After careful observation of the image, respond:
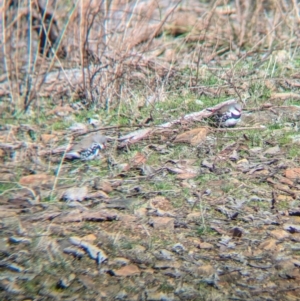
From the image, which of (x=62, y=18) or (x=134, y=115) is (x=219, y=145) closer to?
(x=134, y=115)

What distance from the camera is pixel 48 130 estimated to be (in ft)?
16.4

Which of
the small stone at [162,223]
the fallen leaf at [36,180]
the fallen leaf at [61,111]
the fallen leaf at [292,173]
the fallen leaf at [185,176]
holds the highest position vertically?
the fallen leaf at [292,173]

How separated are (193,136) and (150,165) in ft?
1.31

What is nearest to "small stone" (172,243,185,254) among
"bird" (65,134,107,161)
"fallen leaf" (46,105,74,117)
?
"bird" (65,134,107,161)

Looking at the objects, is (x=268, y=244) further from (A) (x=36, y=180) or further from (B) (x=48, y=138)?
(B) (x=48, y=138)

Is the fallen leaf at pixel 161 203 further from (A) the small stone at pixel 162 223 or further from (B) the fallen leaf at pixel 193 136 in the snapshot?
(B) the fallen leaf at pixel 193 136

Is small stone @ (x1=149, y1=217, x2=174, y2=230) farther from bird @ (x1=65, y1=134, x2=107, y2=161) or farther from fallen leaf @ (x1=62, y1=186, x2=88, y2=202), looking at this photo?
bird @ (x1=65, y1=134, x2=107, y2=161)

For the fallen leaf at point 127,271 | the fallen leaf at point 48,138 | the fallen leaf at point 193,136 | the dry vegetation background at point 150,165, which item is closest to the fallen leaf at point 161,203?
the dry vegetation background at point 150,165

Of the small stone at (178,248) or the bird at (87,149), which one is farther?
the bird at (87,149)

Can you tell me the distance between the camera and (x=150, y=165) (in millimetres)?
4195

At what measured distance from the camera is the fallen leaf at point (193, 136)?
4.39m

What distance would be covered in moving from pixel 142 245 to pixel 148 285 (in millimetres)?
331

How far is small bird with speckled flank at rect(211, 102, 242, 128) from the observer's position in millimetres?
4520

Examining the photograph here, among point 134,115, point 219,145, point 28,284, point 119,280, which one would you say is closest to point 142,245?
point 119,280
